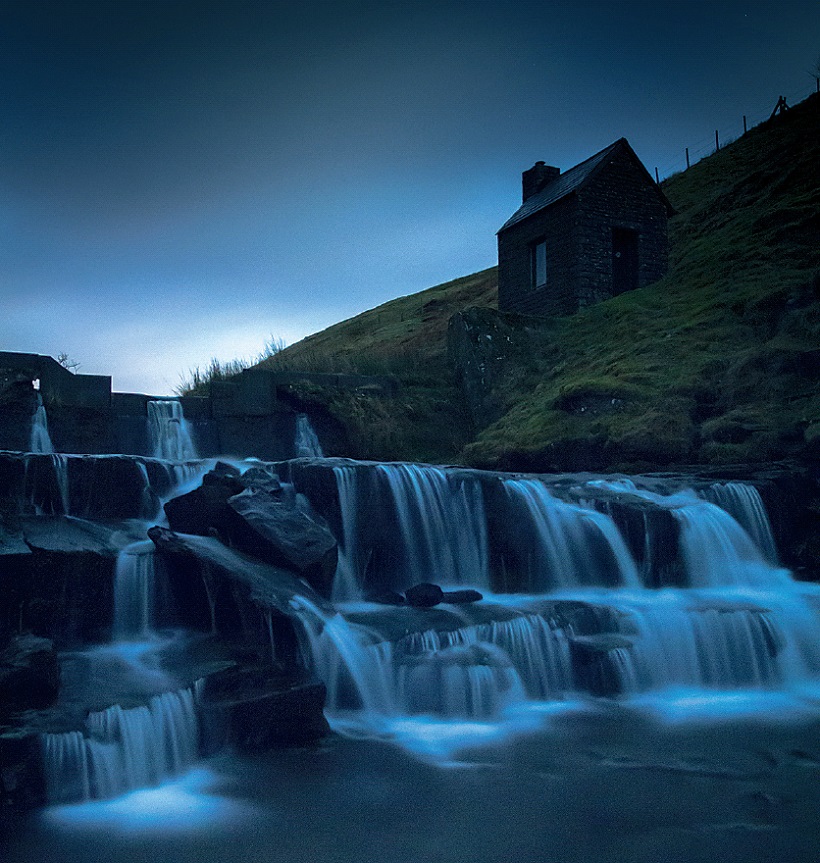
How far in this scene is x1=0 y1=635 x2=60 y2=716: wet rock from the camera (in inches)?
241

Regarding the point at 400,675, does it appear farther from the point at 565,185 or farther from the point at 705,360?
the point at 565,185

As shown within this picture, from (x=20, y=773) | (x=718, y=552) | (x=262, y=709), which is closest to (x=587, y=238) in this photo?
(x=718, y=552)

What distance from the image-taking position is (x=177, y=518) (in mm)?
9969

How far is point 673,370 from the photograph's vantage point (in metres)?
16.8

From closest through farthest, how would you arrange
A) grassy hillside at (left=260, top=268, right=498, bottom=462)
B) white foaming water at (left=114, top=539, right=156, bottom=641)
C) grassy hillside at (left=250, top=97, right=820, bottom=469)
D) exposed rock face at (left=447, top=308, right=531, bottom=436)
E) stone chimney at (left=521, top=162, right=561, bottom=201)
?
white foaming water at (left=114, top=539, right=156, bottom=641)
grassy hillside at (left=250, top=97, right=820, bottom=469)
grassy hillside at (left=260, top=268, right=498, bottom=462)
exposed rock face at (left=447, top=308, right=531, bottom=436)
stone chimney at (left=521, top=162, right=561, bottom=201)

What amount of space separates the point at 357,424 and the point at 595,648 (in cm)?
987

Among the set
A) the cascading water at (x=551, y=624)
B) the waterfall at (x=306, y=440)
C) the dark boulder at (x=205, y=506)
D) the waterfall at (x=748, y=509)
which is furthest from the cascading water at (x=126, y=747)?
the waterfall at (x=306, y=440)

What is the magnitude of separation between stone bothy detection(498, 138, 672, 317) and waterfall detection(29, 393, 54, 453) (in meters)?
14.8

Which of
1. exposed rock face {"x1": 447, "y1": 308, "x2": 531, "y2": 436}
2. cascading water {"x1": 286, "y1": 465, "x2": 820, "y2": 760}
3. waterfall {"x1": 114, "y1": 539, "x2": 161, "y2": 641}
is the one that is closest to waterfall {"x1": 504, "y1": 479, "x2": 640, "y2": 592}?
cascading water {"x1": 286, "y1": 465, "x2": 820, "y2": 760}

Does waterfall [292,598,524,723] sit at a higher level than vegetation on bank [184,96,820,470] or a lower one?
lower

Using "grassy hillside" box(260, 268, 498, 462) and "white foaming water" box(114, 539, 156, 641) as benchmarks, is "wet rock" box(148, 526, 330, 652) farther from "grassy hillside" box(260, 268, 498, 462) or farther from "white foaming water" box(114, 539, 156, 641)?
"grassy hillside" box(260, 268, 498, 462)

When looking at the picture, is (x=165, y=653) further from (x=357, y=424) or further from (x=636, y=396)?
(x=636, y=396)

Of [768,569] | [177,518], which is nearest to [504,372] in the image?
[768,569]

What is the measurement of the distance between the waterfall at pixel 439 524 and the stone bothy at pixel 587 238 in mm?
13094
